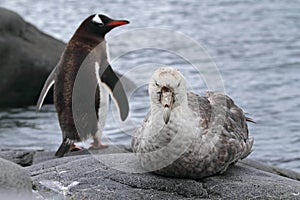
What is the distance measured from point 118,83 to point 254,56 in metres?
6.94

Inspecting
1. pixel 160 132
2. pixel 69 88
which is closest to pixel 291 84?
pixel 69 88

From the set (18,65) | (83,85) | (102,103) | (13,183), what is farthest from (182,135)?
(18,65)

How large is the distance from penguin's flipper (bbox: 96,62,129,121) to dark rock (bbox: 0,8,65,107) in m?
3.60

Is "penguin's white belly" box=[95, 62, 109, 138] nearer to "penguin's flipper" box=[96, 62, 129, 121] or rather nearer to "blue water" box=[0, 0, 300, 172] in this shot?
"penguin's flipper" box=[96, 62, 129, 121]

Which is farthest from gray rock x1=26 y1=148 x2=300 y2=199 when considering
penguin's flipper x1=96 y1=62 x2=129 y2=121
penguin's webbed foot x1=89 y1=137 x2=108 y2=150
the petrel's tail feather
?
penguin's flipper x1=96 y1=62 x2=129 y2=121

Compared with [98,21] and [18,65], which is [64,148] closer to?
[98,21]

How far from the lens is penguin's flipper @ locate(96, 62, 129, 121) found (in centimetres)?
905

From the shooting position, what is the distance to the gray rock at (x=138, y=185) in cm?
561

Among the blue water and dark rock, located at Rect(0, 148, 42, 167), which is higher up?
dark rock, located at Rect(0, 148, 42, 167)

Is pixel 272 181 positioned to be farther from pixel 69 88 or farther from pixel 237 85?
pixel 237 85

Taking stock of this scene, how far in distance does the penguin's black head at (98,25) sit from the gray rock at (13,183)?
3.97 meters

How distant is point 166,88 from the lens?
542cm

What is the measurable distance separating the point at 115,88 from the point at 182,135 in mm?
3740

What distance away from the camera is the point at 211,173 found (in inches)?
233
